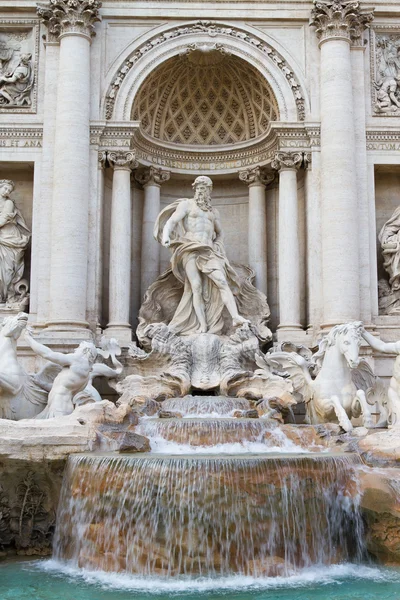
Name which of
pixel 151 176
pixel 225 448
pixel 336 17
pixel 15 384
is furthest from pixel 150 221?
pixel 225 448

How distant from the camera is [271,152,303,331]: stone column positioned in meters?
15.5

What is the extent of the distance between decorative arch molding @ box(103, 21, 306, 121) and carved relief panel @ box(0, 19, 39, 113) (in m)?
1.75

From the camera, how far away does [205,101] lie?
17328mm

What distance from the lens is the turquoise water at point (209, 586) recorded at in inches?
311

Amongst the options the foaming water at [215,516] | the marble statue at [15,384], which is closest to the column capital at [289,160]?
the marble statue at [15,384]

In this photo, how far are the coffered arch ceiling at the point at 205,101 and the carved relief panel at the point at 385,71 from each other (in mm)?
2174

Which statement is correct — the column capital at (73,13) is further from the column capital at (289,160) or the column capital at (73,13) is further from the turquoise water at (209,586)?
the turquoise water at (209,586)

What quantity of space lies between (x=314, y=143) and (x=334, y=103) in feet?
2.91

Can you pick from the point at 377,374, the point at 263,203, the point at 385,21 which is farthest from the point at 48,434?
the point at 385,21

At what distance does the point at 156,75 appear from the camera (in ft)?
53.8

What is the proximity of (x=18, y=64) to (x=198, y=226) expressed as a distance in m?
5.38

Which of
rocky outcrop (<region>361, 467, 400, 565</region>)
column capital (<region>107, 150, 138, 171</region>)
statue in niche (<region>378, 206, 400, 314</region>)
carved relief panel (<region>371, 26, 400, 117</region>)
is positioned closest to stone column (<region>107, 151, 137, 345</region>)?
column capital (<region>107, 150, 138, 171</region>)

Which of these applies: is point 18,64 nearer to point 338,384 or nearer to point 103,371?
point 103,371

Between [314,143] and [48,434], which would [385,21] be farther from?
[48,434]
